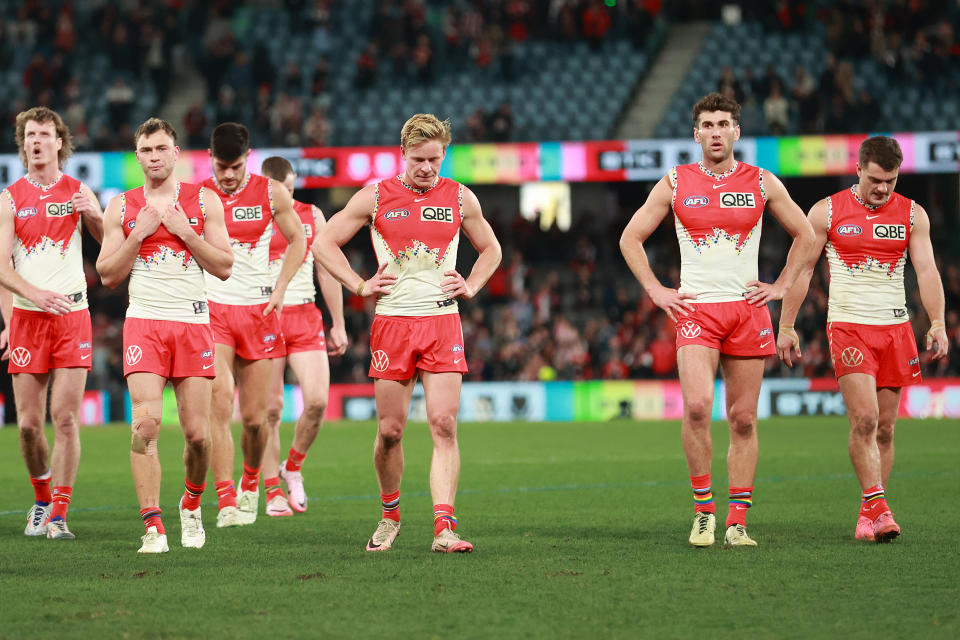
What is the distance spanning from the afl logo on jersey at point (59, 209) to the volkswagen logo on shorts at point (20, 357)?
87 centimetres

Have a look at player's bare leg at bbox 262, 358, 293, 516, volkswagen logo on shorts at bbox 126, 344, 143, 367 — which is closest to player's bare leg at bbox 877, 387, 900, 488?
player's bare leg at bbox 262, 358, 293, 516

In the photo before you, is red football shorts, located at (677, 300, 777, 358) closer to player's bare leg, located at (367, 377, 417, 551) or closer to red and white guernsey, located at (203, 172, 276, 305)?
player's bare leg, located at (367, 377, 417, 551)

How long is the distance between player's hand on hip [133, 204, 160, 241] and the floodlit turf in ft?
5.74

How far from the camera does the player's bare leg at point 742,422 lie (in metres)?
7.66

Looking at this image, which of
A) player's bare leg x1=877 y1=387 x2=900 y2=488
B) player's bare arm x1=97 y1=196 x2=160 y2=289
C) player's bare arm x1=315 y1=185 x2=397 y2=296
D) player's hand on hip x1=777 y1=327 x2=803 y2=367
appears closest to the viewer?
player's bare arm x1=97 y1=196 x2=160 y2=289

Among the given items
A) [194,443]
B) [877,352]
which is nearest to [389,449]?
[194,443]

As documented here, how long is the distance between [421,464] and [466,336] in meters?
10.8

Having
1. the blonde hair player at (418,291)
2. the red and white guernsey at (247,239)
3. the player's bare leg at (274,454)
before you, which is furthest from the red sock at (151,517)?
the red and white guernsey at (247,239)

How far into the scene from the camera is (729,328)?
25.0 feet

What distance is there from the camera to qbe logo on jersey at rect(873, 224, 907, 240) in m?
8.14

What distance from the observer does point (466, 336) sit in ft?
80.8

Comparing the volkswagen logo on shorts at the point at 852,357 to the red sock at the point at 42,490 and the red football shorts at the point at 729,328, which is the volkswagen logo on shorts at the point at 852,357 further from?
the red sock at the point at 42,490

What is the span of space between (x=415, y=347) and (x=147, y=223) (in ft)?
5.24

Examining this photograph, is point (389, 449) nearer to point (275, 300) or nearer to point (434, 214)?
point (434, 214)
